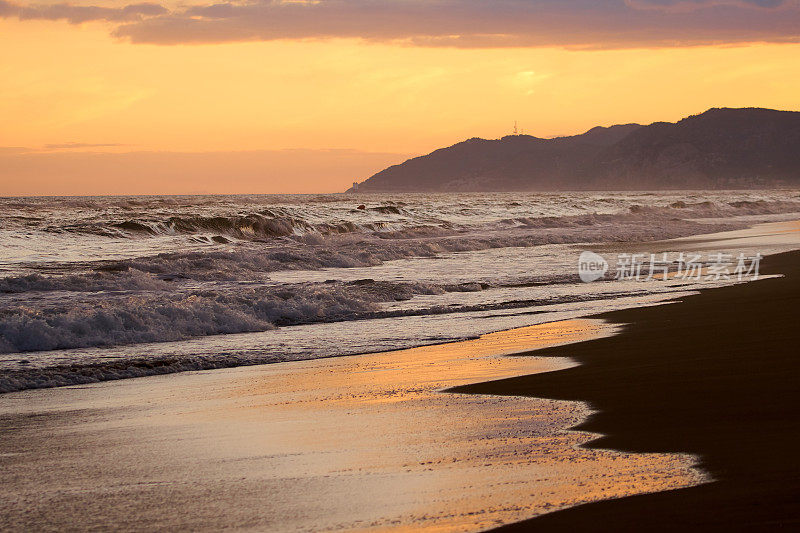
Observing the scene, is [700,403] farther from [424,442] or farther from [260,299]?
[260,299]

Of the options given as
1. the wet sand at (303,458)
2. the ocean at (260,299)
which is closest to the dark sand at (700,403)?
the wet sand at (303,458)

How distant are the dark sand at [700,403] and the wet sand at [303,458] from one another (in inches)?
8.3

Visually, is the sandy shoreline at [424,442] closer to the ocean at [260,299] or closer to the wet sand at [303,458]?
the wet sand at [303,458]

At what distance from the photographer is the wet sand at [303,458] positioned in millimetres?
4129

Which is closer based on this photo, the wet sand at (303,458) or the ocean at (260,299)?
→ the wet sand at (303,458)

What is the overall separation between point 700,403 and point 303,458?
2.77 meters

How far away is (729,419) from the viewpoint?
543 cm

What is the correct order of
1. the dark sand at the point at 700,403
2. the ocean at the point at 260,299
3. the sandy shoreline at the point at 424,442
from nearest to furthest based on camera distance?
the dark sand at the point at 700,403 < the sandy shoreline at the point at 424,442 < the ocean at the point at 260,299

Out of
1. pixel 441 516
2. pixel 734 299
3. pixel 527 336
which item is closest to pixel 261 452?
pixel 441 516

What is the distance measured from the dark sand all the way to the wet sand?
0.69 ft

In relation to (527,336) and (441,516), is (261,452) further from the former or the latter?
(527,336)

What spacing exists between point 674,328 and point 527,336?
1.69 m

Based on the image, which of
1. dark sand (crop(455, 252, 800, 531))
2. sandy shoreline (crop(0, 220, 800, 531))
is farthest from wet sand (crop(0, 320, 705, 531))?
dark sand (crop(455, 252, 800, 531))

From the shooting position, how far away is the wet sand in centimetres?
413
